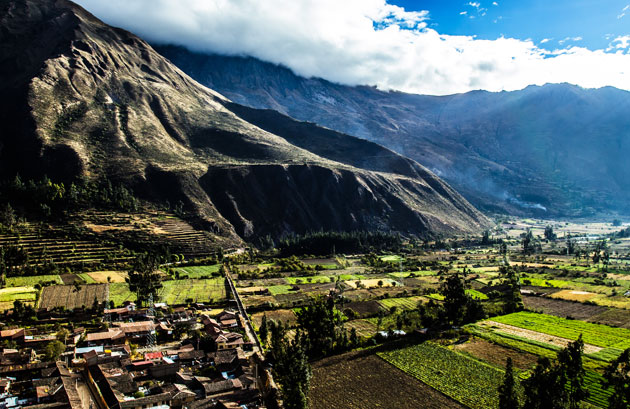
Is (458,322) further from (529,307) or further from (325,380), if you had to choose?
(325,380)

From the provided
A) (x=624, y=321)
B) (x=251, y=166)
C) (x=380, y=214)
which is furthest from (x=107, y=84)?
(x=624, y=321)

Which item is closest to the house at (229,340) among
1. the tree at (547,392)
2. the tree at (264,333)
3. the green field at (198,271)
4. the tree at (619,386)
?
the tree at (264,333)

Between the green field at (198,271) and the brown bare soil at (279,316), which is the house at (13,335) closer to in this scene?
the brown bare soil at (279,316)

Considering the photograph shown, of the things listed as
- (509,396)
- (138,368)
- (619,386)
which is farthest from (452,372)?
(138,368)

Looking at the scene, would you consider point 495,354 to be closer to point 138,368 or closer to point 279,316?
point 279,316

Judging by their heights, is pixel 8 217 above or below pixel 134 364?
above

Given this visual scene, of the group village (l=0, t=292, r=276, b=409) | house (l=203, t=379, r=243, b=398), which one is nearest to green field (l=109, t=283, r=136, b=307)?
village (l=0, t=292, r=276, b=409)
